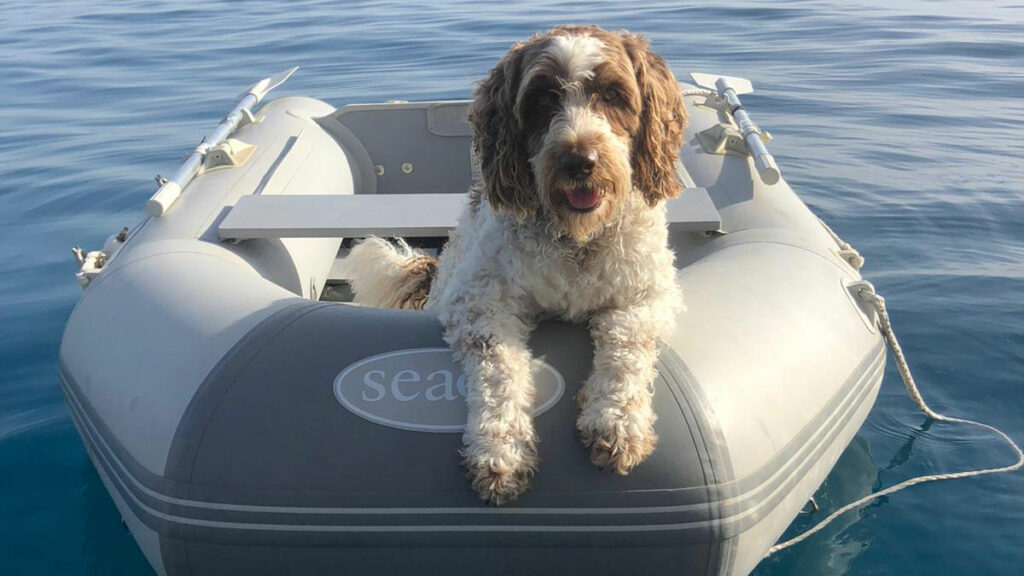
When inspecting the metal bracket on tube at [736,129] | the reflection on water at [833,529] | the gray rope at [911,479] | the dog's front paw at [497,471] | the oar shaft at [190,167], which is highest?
the metal bracket on tube at [736,129]

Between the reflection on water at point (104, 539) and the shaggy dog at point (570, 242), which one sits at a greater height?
the shaggy dog at point (570, 242)

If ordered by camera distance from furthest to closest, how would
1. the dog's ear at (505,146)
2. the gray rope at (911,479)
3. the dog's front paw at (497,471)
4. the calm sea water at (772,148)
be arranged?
the calm sea water at (772,148)
the gray rope at (911,479)
the dog's ear at (505,146)
the dog's front paw at (497,471)

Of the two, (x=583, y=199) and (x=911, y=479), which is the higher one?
(x=583, y=199)

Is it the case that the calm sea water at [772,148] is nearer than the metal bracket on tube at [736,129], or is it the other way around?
the calm sea water at [772,148]

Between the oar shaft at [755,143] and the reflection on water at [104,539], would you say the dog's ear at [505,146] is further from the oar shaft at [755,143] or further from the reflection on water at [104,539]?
the reflection on water at [104,539]

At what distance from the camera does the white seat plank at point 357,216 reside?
371 cm

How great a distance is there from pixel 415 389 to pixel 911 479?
2.33m

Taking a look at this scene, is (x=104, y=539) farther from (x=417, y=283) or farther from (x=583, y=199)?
(x=583, y=199)

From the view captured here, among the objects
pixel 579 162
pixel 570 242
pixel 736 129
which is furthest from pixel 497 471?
pixel 736 129

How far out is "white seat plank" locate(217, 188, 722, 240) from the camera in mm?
3715

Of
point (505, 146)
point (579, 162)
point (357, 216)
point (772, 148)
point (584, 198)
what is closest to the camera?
point (579, 162)

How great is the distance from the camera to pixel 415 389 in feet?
8.55

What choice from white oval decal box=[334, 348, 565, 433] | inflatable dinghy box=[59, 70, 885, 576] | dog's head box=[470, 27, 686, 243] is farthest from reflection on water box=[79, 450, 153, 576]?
dog's head box=[470, 27, 686, 243]

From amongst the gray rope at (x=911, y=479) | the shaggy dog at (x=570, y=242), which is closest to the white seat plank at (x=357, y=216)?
the gray rope at (x=911, y=479)
